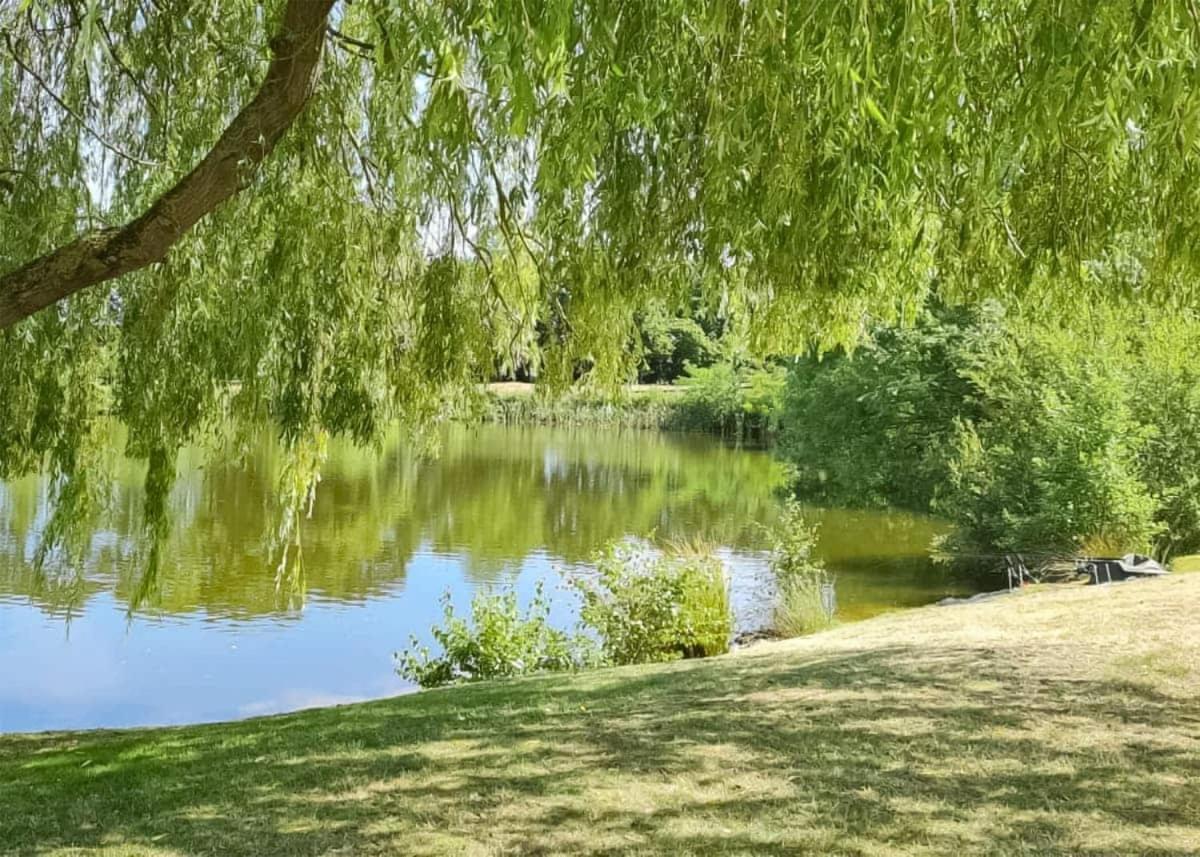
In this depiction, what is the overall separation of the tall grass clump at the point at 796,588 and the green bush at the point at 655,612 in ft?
4.20

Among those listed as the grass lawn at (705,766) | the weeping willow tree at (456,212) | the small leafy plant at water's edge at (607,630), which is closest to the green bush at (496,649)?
the small leafy plant at water's edge at (607,630)

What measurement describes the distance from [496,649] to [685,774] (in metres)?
4.65

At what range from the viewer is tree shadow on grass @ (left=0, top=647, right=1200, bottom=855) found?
3.56 metres

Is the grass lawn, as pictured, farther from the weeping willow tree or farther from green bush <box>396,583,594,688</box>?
green bush <box>396,583,594,688</box>

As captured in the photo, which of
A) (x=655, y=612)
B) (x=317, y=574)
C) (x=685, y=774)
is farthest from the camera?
(x=317, y=574)

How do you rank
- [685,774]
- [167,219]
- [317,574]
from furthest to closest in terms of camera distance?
1. [317,574]
2. [685,774]
3. [167,219]

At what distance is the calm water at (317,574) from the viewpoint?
9.15m

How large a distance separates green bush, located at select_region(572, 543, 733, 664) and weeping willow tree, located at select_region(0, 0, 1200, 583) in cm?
419

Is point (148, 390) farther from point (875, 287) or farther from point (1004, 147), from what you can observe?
point (1004, 147)

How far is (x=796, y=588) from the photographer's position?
37.3ft

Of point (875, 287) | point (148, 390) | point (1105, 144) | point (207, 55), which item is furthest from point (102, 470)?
point (1105, 144)

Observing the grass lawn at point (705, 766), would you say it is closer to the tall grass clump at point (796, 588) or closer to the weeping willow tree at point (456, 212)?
the weeping willow tree at point (456, 212)

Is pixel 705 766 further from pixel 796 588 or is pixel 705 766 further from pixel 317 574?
pixel 317 574

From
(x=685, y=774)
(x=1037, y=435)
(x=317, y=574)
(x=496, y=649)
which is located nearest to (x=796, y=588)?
(x=496, y=649)
